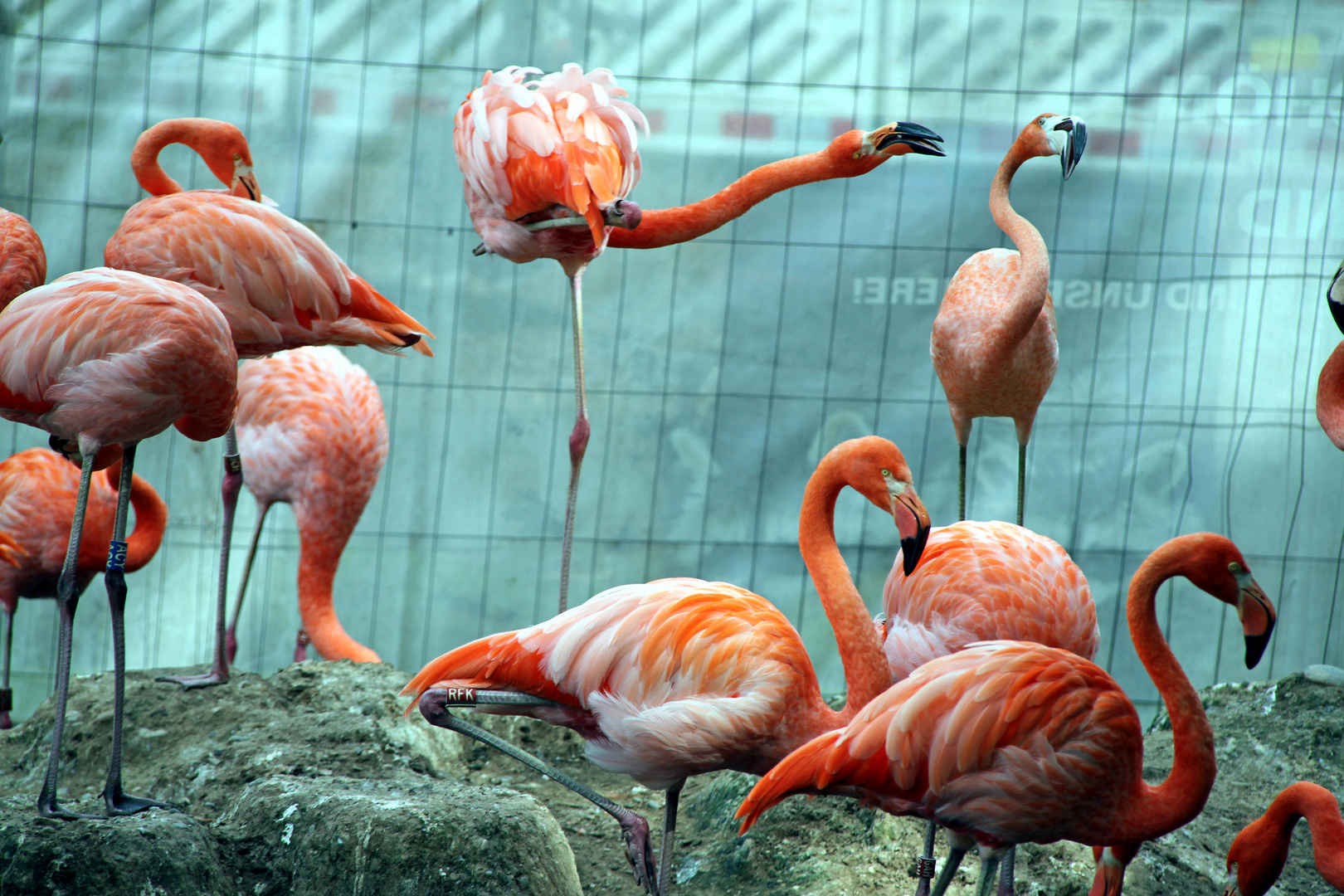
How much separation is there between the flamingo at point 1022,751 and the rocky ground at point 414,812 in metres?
0.68

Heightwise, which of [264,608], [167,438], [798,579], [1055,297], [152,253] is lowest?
[264,608]

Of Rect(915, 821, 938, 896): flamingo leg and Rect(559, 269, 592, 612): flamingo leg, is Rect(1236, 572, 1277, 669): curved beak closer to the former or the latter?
Rect(915, 821, 938, 896): flamingo leg

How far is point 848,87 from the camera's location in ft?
15.4

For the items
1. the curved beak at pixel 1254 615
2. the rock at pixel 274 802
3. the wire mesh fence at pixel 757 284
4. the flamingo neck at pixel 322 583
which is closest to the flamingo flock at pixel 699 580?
the curved beak at pixel 1254 615

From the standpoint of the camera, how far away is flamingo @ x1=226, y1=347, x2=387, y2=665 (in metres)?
3.92

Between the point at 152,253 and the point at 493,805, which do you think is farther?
the point at 152,253

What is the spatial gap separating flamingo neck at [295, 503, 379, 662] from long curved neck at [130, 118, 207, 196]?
1.20 m

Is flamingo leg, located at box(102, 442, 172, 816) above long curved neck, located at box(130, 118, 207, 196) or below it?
below

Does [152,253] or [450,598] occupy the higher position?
[152,253]

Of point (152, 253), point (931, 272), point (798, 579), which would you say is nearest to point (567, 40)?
point (931, 272)

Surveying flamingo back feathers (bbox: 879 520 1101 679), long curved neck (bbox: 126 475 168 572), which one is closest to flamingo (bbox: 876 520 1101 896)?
flamingo back feathers (bbox: 879 520 1101 679)

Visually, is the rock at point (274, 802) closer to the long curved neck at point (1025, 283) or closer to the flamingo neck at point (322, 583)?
the flamingo neck at point (322, 583)

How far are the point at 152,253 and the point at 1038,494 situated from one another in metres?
3.59

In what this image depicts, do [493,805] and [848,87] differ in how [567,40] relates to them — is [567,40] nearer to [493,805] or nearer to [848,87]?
[848,87]
